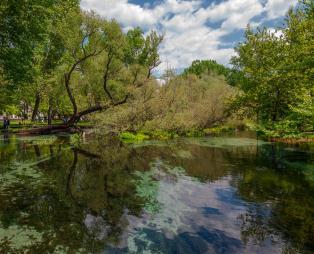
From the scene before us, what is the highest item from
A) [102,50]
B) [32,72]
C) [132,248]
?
[102,50]

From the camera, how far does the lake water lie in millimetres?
8414

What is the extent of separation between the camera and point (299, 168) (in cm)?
1938

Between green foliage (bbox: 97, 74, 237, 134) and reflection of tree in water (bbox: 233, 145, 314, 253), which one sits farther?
green foliage (bbox: 97, 74, 237, 134)

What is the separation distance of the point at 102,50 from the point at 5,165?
26.3m

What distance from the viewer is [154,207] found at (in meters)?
11.7

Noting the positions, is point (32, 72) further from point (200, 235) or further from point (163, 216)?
point (200, 235)

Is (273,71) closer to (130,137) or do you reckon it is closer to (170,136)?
(170,136)

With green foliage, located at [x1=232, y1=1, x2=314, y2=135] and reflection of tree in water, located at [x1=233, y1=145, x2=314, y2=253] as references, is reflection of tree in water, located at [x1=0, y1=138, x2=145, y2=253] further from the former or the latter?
green foliage, located at [x1=232, y1=1, x2=314, y2=135]

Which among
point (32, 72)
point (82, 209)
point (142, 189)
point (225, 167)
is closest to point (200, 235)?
point (82, 209)

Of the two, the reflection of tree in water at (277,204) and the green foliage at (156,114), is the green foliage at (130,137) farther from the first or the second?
the reflection of tree in water at (277,204)

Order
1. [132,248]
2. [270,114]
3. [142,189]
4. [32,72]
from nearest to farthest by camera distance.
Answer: [132,248] → [142,189] → [32,72] → [270,114]

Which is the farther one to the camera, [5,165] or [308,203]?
[5,165]

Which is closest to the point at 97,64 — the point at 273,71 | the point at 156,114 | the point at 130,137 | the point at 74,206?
the point at 156,114

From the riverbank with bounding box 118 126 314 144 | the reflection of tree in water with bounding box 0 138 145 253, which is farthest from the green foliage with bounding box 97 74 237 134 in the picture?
the reflection of tree in water with bounding box 0 138 145 253
